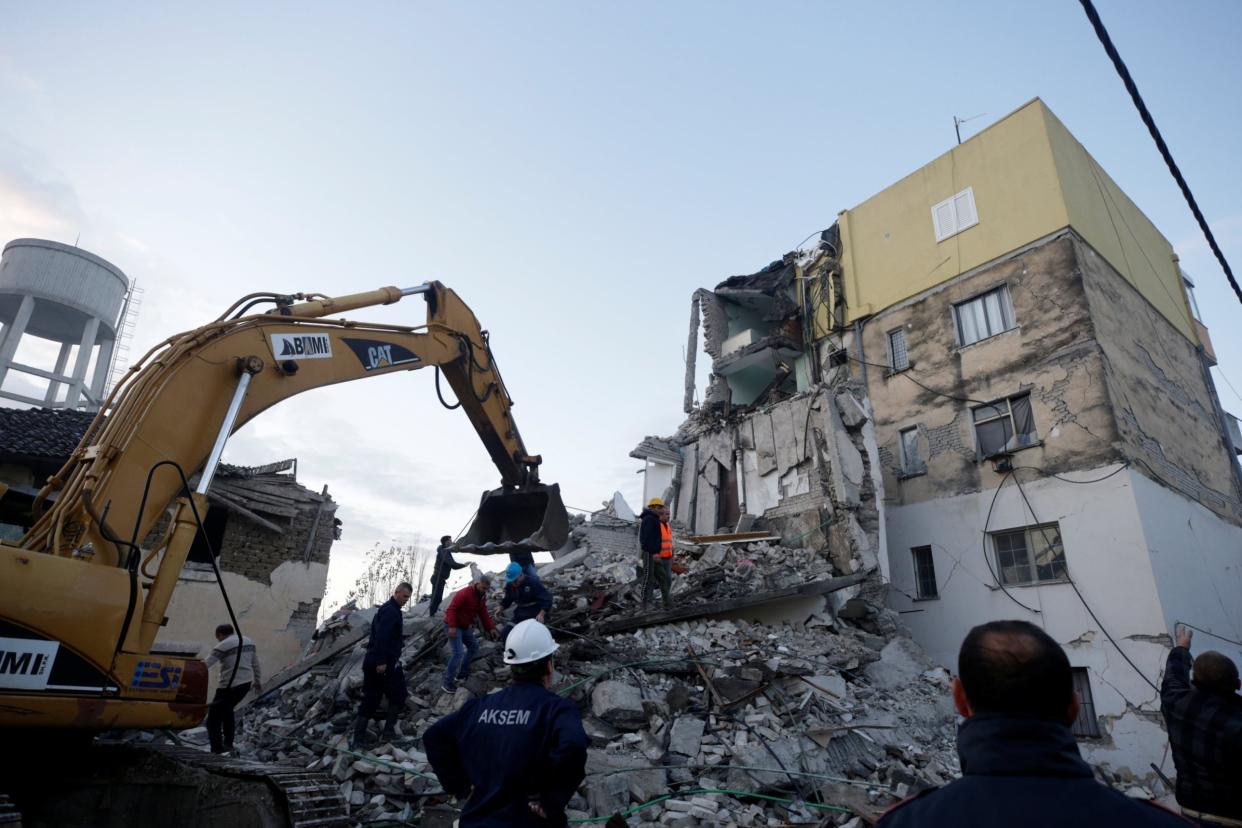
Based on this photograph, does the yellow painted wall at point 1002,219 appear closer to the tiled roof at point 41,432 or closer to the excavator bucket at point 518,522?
the excavator bucket at point 518,522

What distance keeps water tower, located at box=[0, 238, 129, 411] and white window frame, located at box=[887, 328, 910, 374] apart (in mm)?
23954

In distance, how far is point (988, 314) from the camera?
1620cm

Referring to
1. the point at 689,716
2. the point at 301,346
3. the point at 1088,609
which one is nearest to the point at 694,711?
the point at 689,716

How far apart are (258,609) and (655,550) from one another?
998cm

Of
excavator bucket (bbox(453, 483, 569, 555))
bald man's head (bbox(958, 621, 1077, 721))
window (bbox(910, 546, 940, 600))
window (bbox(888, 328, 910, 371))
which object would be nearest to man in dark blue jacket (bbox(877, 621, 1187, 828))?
bald man's head (bbox(958, 621, 1077, 721))

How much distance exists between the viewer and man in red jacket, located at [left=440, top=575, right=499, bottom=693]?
8.12m

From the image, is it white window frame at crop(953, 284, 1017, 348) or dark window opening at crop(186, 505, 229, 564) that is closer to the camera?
dark window opening at crop(186, 505, 229, 564)

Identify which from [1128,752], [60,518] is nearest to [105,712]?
[60,518]

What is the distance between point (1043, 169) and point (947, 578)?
950cm

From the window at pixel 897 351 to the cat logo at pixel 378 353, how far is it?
45.7 feet

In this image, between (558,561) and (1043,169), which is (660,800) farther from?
(1043,169)

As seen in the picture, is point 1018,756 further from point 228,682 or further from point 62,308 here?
point 62,308

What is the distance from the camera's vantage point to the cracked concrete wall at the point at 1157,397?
14.3 metres

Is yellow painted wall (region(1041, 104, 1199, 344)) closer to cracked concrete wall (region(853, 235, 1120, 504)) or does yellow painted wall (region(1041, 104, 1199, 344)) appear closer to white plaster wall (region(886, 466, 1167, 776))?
cracked concrete wall (region(853, 235, 1120, 504))
